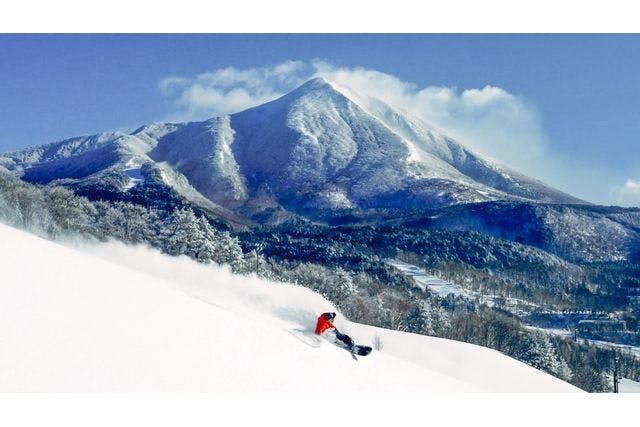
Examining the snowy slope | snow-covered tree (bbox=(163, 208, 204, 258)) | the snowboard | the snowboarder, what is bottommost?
the snowy slope

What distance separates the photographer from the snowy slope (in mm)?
13586

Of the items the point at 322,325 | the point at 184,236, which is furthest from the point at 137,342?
the point at 184,236

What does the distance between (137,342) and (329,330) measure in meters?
7.52

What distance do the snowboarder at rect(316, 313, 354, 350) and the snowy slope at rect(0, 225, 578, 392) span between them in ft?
2.18

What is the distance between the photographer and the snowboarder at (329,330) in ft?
66.0

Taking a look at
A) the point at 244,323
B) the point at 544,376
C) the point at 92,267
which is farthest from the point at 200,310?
the point at 544,376

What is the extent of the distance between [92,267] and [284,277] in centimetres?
10182

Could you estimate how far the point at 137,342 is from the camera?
1538cm

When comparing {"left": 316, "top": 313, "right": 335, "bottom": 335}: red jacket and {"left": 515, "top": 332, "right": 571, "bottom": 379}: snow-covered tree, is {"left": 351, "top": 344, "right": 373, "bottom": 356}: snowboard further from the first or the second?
{"left": 515, "top": 332, "right": 571, "bottom": 379}: snow-covered tree

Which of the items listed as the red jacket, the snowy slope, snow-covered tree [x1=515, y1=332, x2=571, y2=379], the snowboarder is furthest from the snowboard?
snow-covered tree [x1=515, y1=332, x2=571, y2=379]

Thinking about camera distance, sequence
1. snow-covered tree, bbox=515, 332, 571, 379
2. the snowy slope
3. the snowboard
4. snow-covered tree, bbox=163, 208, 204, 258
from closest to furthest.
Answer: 1. the snowy slope
2. the snowboard
3. snow-covered tree, bbox=163, 208, 204, 258
4. snow-covered tree, bbox=515, 332, 571, 379

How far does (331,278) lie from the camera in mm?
120750

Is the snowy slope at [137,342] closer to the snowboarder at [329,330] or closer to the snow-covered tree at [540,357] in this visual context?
the snowboarder at [329,330]

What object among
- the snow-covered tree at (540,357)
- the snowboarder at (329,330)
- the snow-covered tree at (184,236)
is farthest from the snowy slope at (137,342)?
the snow-covered tree at (540,357)
